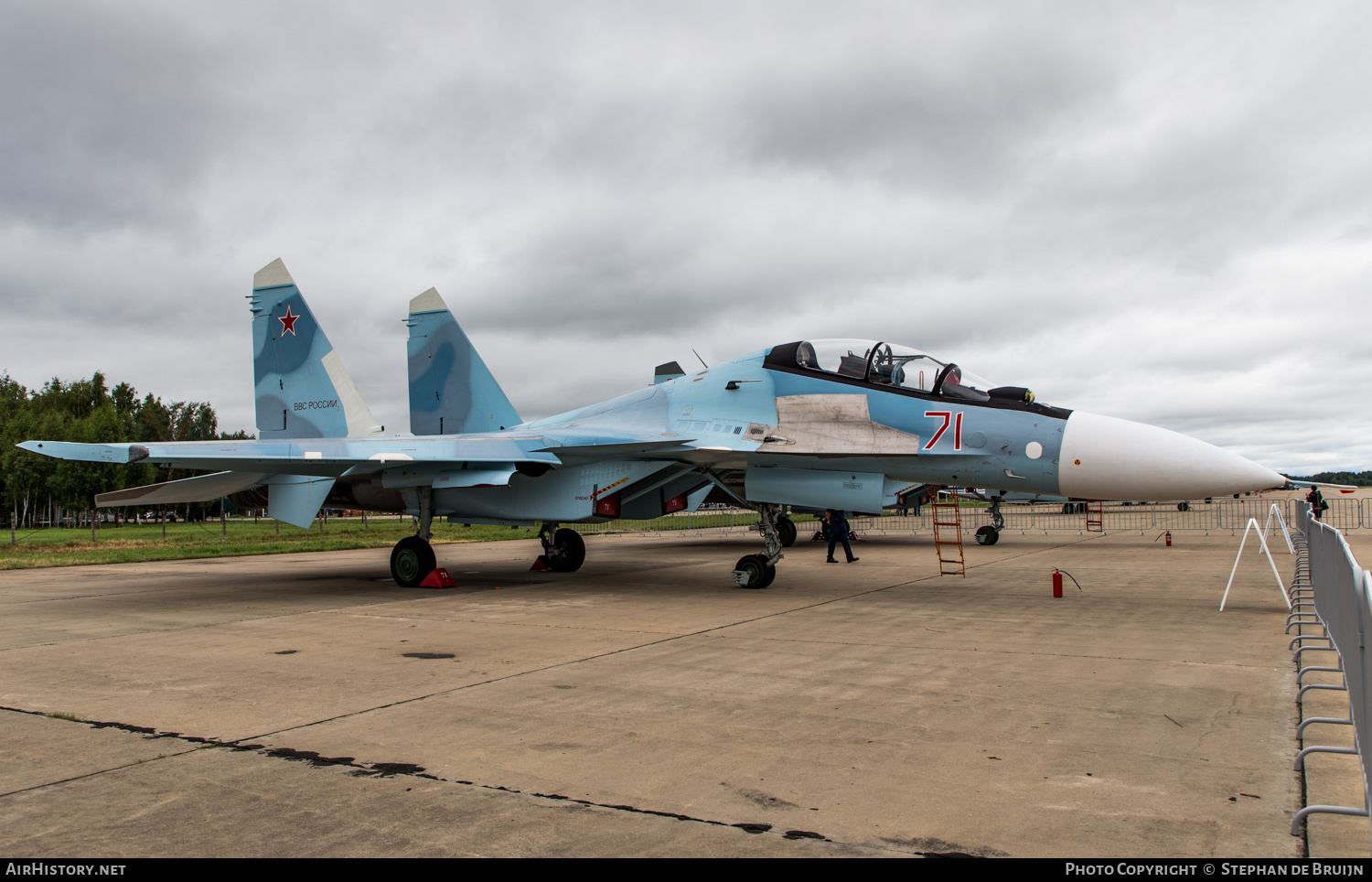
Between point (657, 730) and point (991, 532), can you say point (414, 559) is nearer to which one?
point (657, 730)

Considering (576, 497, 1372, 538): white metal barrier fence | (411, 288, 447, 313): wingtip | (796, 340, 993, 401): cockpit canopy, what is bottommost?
(576, 497, 1372, 538): white metal barrier fence

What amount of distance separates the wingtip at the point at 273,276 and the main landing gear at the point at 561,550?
20.0 feet

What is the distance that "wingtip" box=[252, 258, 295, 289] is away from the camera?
45.2ft

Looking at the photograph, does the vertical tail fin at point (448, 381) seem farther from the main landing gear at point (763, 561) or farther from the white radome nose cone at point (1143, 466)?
the white radome nose cone at point (1143, 466)

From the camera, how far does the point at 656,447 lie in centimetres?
1026

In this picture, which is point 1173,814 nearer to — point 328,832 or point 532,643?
point 328,832

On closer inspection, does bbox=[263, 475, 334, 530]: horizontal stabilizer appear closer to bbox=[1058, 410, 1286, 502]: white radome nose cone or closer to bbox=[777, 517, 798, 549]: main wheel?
bbox=[777, 517, 798, 549]: main wheel

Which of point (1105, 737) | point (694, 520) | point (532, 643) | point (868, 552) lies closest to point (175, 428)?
point (694, 520)

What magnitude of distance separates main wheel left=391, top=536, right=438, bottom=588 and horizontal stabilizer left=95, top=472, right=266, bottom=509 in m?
2.60

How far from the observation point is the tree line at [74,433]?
3559 centimetres

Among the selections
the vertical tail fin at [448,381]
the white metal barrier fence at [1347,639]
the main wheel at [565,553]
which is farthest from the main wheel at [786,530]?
the white metal barrier fence at [1347,639]

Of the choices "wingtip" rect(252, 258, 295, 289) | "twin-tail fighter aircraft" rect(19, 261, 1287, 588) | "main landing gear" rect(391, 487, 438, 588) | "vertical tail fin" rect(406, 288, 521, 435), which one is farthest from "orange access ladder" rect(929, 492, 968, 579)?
"wingtip" rect(252, 258, 295, 289)

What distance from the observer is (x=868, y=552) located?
62.6ft

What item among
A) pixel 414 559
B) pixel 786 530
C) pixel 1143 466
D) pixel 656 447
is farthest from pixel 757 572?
pixel 786 530
